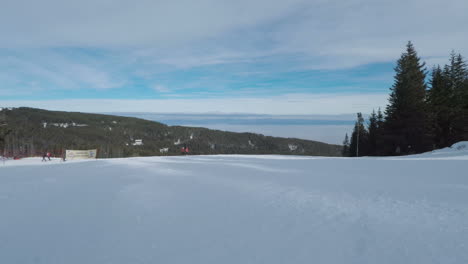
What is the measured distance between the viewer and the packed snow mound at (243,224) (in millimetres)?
3002

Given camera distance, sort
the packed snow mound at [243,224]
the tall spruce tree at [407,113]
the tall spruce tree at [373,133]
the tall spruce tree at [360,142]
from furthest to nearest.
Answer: the tall spruce tree at [360,142]
the tall spruce tree at [373,133]
the tall spruce tree at [407,113]
the packed snow mound at [243,224]

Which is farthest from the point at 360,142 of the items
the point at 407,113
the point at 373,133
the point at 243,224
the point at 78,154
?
the point at 243,224

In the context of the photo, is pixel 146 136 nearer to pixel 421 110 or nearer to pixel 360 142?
pixel 360 142

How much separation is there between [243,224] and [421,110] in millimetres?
28866

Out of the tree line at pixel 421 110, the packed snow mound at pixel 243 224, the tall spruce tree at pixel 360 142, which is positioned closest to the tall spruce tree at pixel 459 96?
the tree line at pixel 421 110

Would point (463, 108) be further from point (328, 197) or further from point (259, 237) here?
point (259, 237)

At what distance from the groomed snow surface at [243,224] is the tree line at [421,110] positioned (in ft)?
76.6

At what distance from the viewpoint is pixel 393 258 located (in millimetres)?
2775

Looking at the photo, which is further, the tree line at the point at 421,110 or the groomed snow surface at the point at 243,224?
the tree line at the point at 421,110

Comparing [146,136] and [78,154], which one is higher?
[146,136]

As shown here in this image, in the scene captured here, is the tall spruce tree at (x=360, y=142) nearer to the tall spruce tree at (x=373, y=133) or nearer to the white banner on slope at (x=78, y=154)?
the tall spruce tree at (x=373, y=133)

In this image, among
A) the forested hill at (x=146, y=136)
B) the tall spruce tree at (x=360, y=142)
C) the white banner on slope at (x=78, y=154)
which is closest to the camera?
the white banner on slope at (x=78, y=154)

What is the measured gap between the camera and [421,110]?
25.7m

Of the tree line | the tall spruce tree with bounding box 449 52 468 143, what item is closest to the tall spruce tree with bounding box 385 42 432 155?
the tree line
